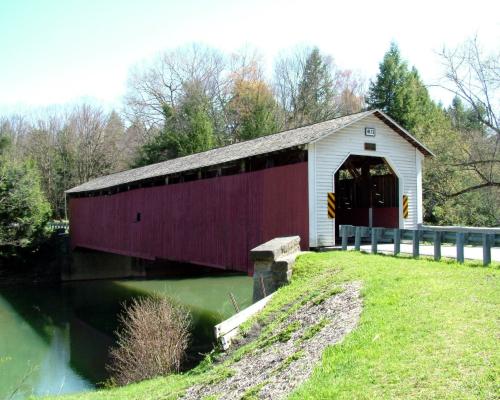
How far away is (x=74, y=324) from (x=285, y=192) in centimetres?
1047

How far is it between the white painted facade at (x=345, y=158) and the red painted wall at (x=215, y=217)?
0.65 ft

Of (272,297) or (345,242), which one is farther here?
(345,242)

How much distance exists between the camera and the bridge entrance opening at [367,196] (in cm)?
1304

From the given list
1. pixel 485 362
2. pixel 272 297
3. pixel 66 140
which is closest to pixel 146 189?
pixel 272 297

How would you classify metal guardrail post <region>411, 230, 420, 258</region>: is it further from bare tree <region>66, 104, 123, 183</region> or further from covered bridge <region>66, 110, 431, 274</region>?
bare tree <region>66, 104, 123, 183</region>

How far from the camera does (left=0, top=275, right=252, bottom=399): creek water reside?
12.2 meters

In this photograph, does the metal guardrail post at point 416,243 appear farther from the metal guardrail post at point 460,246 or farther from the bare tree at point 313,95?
the bare tree at point 313,95

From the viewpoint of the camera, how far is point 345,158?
1113 cm

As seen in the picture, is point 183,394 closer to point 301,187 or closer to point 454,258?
point 454,258

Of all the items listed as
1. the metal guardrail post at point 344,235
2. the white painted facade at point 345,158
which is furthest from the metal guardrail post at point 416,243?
the white painted facade at point 345,158

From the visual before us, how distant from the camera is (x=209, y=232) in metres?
13.2

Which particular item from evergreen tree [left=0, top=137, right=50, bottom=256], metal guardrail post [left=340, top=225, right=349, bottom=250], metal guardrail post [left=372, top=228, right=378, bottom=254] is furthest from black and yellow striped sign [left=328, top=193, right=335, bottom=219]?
evergreen tree [left=0, top=137, right=50, bottom=256]

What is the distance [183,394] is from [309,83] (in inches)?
1262

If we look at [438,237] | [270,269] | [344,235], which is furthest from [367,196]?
[270,269]
